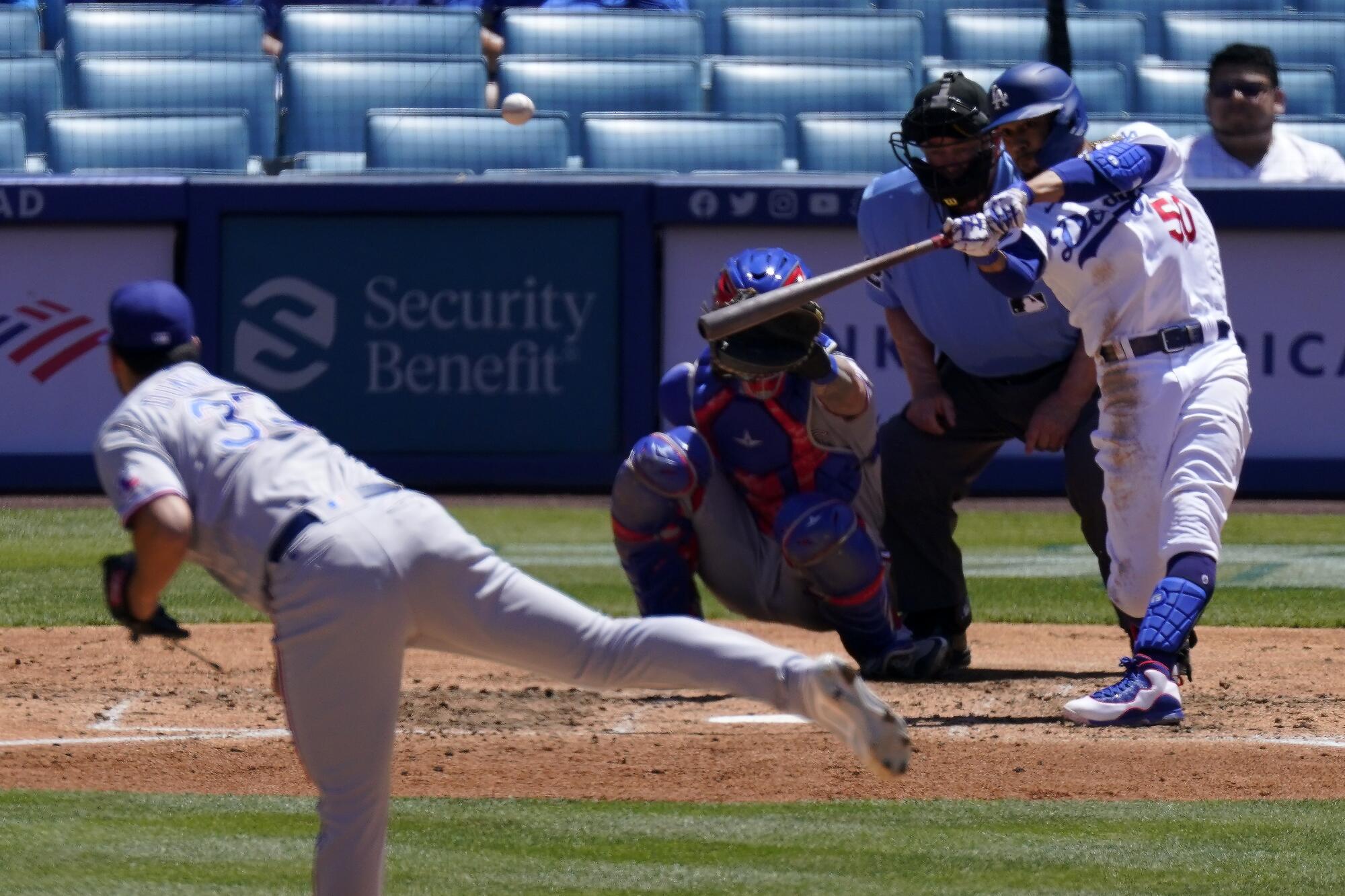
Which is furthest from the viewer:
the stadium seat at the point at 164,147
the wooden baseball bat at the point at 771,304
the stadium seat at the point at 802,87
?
the stadium seat at the point at 802,87

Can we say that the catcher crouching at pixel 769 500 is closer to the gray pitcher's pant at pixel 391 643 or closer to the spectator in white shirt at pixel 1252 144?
the gray pitcher's pant at pixel 391 643

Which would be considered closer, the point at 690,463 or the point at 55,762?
the point at 55,762

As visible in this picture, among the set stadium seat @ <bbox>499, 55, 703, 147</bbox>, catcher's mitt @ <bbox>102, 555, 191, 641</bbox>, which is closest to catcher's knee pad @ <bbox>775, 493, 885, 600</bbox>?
catcher's mitt @ <bbox>102, 555, 191, 641</bbox>

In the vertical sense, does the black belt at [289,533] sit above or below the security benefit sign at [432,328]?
above

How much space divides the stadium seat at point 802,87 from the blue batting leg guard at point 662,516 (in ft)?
17.5

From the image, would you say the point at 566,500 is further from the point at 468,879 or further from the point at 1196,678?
the point at 468,879

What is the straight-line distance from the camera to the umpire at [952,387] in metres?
5.34

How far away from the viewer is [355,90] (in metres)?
10.1

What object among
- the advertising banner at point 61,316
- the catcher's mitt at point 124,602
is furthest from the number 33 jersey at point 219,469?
the advertising banner at point 61,316

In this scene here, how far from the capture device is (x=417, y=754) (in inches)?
183

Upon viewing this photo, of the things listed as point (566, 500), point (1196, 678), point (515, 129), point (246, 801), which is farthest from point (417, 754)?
point (515, 129)

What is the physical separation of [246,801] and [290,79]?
657 cm

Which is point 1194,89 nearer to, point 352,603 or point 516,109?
point 516,109

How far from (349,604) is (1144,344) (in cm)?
237
